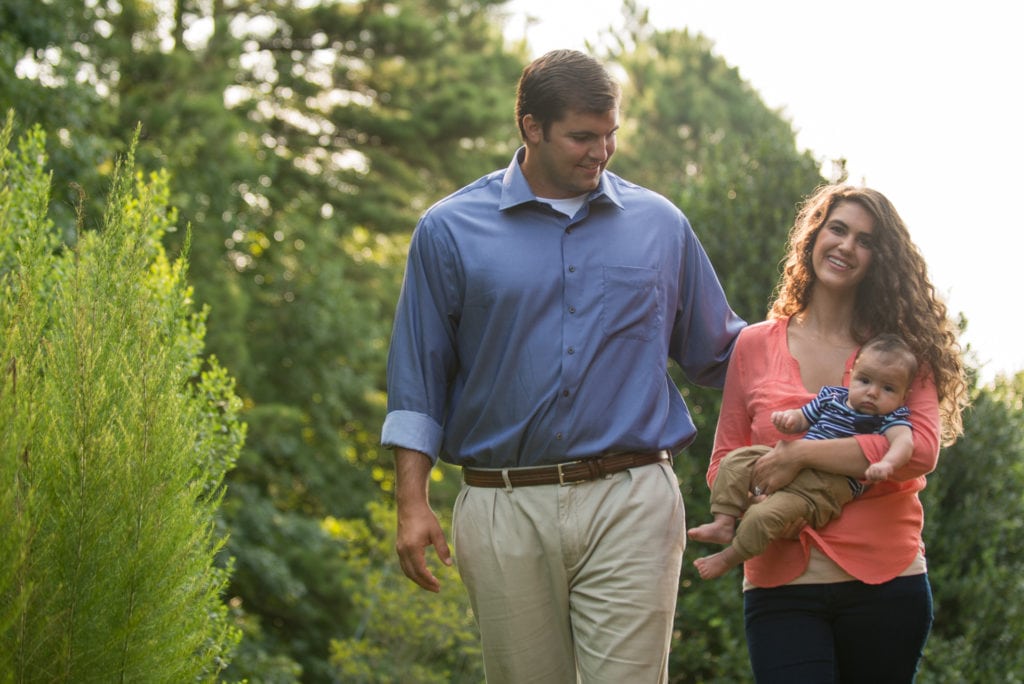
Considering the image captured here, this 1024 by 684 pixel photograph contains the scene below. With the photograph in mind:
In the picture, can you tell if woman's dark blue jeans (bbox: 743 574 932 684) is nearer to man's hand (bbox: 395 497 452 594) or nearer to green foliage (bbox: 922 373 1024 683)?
man's hand (bbox: 395 497 452 594)

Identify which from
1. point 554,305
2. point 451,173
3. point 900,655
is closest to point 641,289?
point 554,305

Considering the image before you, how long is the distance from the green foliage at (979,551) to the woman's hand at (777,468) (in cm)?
220

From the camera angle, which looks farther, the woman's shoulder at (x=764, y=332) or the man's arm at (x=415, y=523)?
the woman's shoulder at (x=764, y=332)

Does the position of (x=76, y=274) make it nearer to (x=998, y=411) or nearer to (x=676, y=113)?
(x=998, y=411)

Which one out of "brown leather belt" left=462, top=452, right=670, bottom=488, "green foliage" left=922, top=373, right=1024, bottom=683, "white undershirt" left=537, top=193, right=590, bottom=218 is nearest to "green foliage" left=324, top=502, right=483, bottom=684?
"green foliage" left=922, top=373, right=1024, bottom=683

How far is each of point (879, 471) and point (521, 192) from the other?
134 centimetres

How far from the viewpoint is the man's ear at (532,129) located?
156 inches

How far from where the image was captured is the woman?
3572 millimetres

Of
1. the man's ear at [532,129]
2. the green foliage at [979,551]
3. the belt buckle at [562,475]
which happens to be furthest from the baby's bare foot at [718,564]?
the green foliage at [979,551]

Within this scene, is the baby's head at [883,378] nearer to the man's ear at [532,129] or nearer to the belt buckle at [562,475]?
the belt buckle at [562,475]

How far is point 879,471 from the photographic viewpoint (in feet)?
11.3

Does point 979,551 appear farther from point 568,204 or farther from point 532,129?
point 532,129

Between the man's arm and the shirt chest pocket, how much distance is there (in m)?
0.67

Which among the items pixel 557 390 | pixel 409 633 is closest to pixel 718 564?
pixel 557 390
